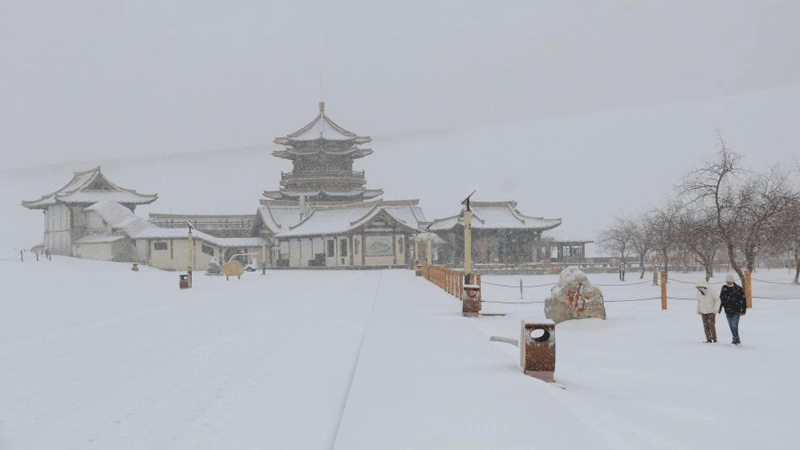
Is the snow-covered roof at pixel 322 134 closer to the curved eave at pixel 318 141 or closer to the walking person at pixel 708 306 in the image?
the curved eave at pixel 318 141

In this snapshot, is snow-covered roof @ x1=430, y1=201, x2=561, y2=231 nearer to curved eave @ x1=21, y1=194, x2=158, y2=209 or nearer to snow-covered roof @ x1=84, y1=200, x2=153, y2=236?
snow-covered roof @ x1=84, y1=200, x2=153, y2=236

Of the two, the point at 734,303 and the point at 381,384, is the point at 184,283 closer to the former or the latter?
the point at 734,303

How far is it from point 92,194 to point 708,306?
183 feet

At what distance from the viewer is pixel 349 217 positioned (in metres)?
53.4

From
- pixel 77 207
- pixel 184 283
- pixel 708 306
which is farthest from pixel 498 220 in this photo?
pixel 708 306

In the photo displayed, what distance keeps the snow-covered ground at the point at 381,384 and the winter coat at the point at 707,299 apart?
649 millimetres

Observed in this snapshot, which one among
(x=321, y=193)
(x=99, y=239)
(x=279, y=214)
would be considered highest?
(x=321, y=193)

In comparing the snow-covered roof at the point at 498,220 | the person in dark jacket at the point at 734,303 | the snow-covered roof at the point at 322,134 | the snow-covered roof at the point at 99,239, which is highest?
the snow-covered roof at the point at 322,134

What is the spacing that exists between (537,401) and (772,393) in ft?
10.8

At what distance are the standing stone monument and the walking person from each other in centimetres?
325

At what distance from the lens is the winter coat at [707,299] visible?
1119 centimetres

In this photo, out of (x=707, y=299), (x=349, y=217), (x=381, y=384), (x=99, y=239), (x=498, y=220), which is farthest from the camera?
(x=498, y=220)

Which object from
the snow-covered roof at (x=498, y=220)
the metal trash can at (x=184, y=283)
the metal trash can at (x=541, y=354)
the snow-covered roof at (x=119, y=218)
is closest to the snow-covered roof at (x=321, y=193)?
the snow-covered roof at (x=498, y=220)

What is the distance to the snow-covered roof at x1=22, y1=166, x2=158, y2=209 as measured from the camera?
185 ft
